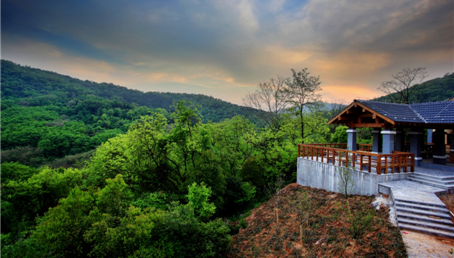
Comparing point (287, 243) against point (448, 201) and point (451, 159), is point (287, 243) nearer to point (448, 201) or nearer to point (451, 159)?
point (448, 201)

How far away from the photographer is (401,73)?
20.4 m

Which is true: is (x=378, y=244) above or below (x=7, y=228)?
above

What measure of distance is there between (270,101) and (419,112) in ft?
48.0

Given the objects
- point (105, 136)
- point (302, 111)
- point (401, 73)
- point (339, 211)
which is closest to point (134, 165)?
point (339, 211)

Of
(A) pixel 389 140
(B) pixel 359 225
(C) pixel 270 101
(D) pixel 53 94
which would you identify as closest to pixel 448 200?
(B) pixel 359 225

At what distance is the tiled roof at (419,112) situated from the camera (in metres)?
9.48

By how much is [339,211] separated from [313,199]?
1.86 metres

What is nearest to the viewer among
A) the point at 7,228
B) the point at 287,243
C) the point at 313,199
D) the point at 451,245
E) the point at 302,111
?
the point at 451,245

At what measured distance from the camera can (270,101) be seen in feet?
79.1

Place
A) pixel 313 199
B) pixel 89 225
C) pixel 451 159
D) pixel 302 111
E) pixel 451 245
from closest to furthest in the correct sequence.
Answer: pixel 451 245 → pixel 89 225 → pixel 313 199 → pixel 451 159 → pixel 302 111

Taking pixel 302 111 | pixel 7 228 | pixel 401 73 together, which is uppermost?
pixel 401 73

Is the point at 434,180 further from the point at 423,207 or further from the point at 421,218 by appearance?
the point at 421,218

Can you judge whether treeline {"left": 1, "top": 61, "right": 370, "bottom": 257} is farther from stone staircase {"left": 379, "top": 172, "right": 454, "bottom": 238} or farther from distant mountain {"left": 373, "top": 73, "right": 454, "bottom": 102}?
distant mountain {"left": 373, "top": 73, "right": 454, "bottom": 102}

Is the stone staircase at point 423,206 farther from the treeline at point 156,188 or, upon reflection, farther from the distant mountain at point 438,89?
the distant mountain at point 438,89
